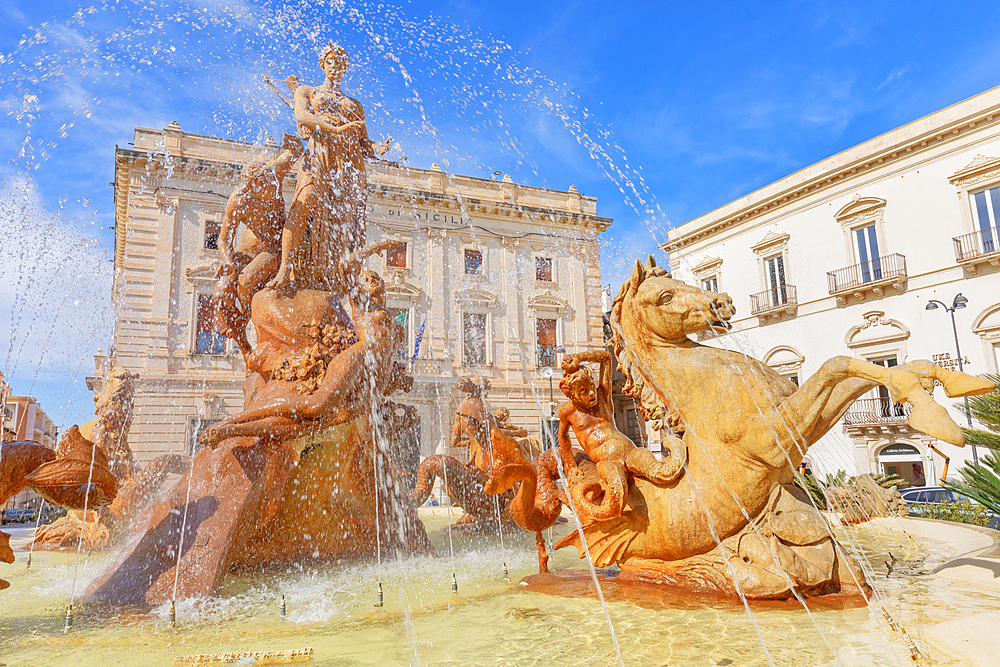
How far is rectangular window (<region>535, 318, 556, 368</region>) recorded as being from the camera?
87.8 ft

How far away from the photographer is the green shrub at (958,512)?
21.9 feet

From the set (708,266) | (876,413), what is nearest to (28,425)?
(708,266)

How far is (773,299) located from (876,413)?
606 centimetres

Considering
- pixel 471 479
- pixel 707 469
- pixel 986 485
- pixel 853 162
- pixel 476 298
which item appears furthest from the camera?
pixel 476 298

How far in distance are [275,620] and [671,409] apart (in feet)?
8.57

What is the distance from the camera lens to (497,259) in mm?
26812

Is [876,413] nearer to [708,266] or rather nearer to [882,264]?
[882,264]

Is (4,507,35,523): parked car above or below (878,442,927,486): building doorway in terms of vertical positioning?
below

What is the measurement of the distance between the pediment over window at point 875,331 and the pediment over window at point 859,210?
11.8 ft

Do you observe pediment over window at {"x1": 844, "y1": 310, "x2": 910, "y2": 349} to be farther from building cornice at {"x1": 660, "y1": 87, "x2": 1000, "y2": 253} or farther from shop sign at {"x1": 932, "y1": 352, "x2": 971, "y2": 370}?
building cornice at {"x1": 660, "y1": 87, "x2": 1000, "y2": 253}

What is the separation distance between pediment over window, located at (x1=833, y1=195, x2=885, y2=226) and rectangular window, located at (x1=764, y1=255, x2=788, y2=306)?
2.76 meters

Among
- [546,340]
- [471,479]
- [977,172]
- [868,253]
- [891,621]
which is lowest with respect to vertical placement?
[891,621]

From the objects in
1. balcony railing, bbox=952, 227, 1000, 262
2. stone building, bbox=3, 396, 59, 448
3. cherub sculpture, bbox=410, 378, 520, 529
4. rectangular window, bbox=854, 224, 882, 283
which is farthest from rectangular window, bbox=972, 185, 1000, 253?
stone building, bbox=3, 396, 59, 448

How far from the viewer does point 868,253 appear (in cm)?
2227
